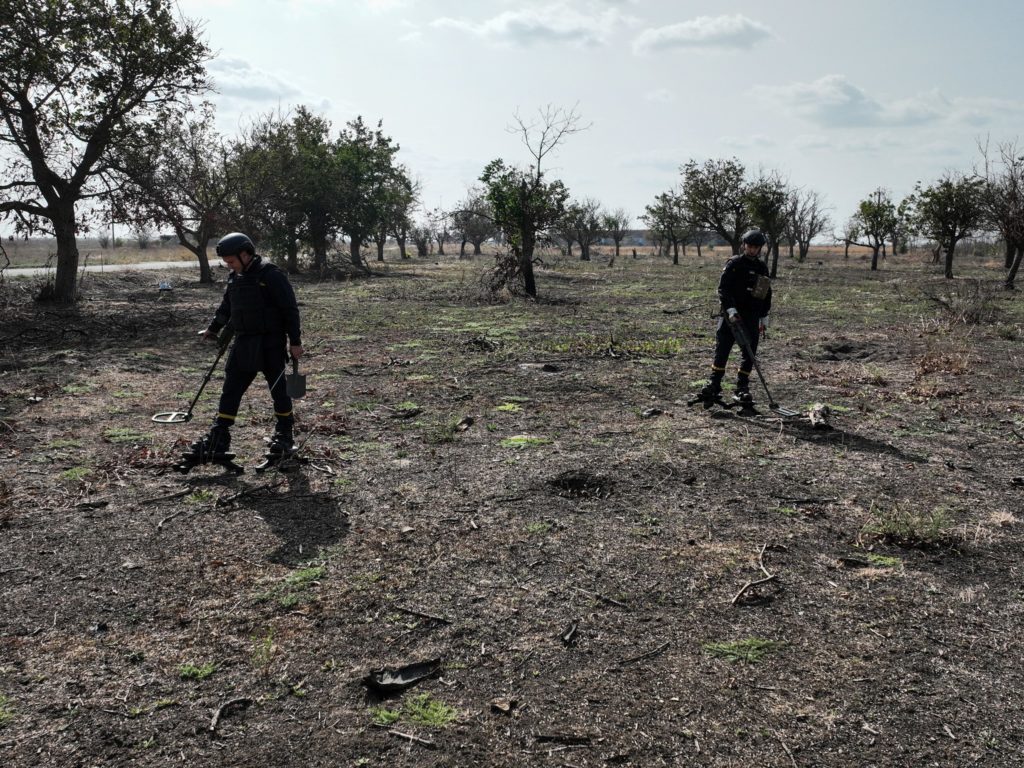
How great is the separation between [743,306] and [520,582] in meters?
5.28

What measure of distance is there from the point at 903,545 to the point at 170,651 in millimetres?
4351

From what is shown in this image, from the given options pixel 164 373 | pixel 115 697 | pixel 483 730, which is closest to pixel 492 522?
pixel 483 730

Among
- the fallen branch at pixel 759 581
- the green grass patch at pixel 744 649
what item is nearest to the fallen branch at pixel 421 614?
the green grass patch at pixel 744 649

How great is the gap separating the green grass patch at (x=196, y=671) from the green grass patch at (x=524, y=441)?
3967 millimetres

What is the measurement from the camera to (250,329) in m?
6.20

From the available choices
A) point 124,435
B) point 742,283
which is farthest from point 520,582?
point 742,283

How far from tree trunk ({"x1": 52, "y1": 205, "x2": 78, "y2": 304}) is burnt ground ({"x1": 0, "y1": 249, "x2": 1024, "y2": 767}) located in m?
10.7

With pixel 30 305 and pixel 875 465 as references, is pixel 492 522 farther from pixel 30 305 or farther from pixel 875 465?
pixel 30 305

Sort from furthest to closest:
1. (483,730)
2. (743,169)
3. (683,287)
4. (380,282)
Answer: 1. (743,169)
2. (380,282)
3. (683,287)
4. (483,730)

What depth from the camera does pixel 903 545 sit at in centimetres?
473

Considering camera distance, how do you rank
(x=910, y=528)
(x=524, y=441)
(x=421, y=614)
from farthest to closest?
1. (x=524, y=441)
2. (x=910, y=528)
3. (x=421, y=614)

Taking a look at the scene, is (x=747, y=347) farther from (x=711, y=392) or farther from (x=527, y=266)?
(x=527, y=266)

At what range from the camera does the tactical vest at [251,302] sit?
242 inches

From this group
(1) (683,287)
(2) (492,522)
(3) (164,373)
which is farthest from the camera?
(1) (683,287)
